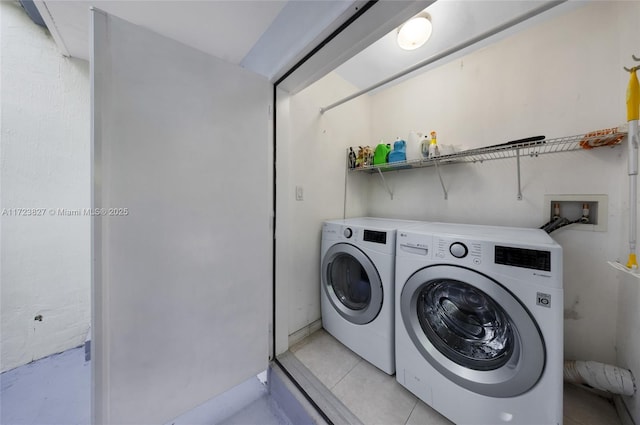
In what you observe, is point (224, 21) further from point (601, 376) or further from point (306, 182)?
point (601, 376)

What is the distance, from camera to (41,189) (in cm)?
127

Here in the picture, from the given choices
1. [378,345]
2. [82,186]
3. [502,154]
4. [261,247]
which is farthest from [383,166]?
[82,186]

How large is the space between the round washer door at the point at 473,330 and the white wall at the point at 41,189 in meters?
2.25

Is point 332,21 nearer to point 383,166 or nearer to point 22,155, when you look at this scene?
point 383,166

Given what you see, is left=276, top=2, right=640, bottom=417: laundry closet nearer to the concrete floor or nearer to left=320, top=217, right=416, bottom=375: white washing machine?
left=320, top=217, right=416, bottom=375: white washing machine

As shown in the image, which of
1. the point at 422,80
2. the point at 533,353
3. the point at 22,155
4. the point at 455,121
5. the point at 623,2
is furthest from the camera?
the point at 422,80

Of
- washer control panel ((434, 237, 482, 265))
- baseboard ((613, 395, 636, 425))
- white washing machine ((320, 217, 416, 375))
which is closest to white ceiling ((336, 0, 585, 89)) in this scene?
washer control panel ((434, 237, 482, 265))

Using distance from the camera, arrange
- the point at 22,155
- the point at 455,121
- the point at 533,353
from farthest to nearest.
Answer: the point at 455,121
the point at 22,155
the point at 533,353

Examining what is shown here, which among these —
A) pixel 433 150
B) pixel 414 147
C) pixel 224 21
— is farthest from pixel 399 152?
pixel 224 21

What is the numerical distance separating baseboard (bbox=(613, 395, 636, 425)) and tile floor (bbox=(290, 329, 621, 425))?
28 mm

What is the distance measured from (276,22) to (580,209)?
2121 millimetres

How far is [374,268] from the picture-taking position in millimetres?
1249

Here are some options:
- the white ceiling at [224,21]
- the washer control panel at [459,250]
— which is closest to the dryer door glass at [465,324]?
the washer control panel at [459,250]

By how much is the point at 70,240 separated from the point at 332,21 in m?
2.15
